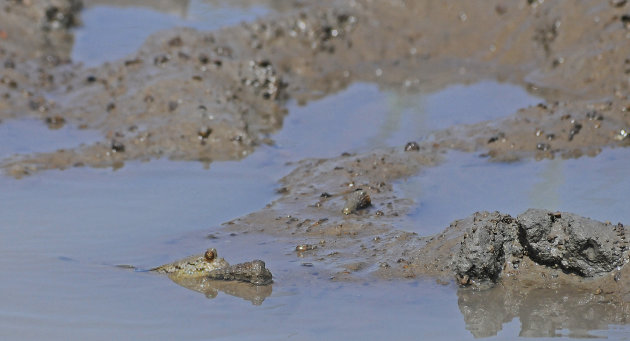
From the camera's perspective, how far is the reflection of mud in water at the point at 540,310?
149 inches

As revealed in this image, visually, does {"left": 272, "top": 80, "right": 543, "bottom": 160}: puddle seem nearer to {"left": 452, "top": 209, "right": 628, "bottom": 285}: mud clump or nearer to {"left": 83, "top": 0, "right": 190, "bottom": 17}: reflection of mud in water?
{"left": 452, "top": 209, "right": 628, "bottom": 285}: mud clump

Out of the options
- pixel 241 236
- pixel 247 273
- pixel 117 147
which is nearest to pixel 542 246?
pixel 247 273

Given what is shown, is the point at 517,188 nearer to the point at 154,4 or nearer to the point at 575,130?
the point at 575,130

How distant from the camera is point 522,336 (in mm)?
3723

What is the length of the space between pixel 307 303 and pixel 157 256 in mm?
1118

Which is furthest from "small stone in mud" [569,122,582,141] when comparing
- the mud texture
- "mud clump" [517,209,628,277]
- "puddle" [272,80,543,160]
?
"mud clump" [517,209,628,277]

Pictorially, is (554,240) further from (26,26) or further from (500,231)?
(26,26)

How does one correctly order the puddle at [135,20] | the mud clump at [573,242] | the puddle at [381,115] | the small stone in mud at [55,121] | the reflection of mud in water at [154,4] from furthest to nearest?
the reflection of mud in water at [154,4] < the puddle at [135,20] < the small stone in mud at [55,121] < the puddle at [381,115] < the mud clump at [573,242]

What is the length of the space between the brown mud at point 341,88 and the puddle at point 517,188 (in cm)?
15

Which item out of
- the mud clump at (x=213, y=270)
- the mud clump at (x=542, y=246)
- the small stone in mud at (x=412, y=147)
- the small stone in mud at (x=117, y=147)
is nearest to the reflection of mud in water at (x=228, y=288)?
the mud clump at (x=213, y=270)

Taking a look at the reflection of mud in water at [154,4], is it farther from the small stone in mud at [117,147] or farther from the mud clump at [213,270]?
the mud clump at [213,270]

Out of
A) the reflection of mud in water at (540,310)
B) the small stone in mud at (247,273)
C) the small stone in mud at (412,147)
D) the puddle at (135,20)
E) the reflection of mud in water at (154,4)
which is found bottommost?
the reflection of mud in water at (540,310)

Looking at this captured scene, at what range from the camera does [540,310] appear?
3988mm

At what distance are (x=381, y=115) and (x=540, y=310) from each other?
4.08 m
